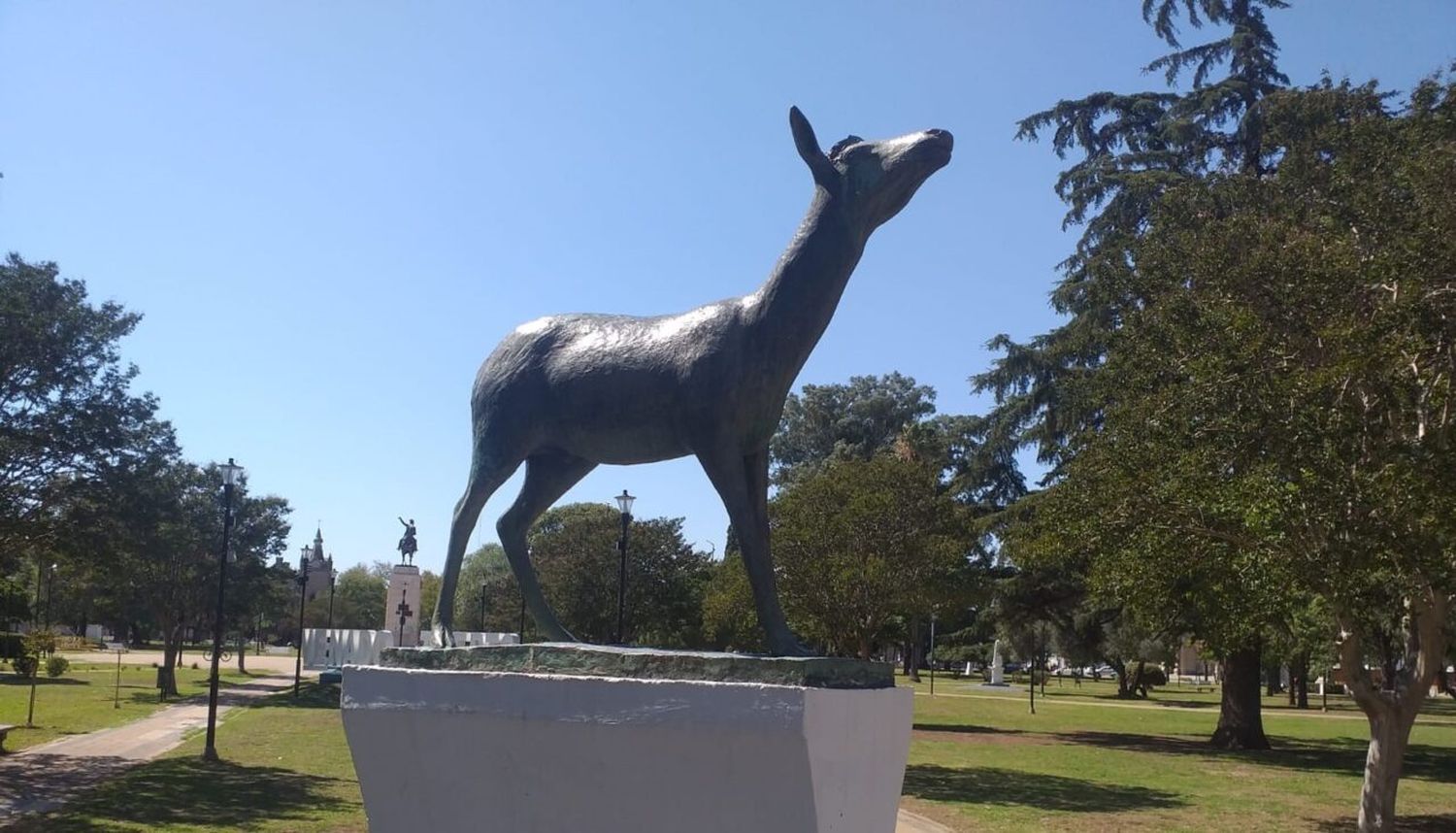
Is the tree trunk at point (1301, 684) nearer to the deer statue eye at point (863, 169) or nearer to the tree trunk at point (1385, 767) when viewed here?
the tree trunk at point (1385, 767)

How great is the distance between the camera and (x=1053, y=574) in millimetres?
30016

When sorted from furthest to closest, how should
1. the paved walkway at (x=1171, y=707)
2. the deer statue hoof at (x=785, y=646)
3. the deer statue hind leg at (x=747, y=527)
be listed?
1. the paved walkway at (x=1171, y=707)
2. the deer statue hind leg at (x=747, y=527)
3. the deer statue hoof at (x=785, y=646)

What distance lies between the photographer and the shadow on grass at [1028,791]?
15281 mm

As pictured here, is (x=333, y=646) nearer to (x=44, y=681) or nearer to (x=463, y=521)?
(x=44, y=681)

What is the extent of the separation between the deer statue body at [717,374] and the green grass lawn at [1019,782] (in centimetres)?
764

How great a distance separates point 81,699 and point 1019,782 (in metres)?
25.4

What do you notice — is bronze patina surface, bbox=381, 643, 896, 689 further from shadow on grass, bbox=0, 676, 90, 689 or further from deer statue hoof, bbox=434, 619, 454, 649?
shadow on grass, bbox=0, 676, 90, 689

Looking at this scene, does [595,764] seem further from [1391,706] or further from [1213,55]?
[1213,55]

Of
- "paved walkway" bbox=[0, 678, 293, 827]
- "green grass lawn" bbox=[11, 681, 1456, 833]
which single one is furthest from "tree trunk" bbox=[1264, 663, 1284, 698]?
"paved walkway" bbox=[0, 678, 293, 827]

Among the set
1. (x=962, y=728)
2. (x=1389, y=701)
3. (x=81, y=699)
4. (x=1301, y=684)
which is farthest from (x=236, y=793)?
(x=1301, y=684)

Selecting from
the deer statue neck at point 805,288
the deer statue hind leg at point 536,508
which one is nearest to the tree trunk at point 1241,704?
the deer statue hind leg at point 536,508

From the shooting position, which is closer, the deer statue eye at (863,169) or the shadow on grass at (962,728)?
the deer statue eye at (863,169)

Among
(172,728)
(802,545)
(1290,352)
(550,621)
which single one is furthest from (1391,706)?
(172,728)

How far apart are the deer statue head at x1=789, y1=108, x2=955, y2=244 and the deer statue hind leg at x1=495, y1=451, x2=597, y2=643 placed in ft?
6.16
